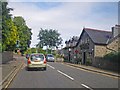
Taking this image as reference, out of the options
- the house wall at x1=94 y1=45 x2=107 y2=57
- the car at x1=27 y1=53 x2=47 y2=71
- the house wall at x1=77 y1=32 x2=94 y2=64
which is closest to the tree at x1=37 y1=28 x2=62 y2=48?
the house wall at x1=77 y1=32 x2=94 y2=64

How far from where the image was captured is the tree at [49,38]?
142 metres

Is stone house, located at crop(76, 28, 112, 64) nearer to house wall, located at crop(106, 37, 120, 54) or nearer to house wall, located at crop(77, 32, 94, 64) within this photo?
house wall, located at crop(77, 32, 94, 64)

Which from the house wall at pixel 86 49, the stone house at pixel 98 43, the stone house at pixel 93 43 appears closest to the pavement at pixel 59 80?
the stone house at pixel 98 43

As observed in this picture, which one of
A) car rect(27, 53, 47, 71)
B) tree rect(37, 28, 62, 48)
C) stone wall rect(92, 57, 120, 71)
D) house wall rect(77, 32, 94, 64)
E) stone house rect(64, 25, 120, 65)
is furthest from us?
tree rect(37, 28, 62, 48)

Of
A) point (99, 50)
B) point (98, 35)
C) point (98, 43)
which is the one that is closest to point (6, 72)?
point (99, 50)

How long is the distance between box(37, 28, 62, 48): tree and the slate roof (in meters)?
82.6

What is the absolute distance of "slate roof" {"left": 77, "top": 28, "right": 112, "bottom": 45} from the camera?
5525cm

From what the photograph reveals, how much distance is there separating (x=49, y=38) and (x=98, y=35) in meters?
86.9

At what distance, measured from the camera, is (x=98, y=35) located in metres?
57.6

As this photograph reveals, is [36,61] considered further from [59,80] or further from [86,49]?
[86,49]

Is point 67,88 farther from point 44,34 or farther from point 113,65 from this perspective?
point 44,34

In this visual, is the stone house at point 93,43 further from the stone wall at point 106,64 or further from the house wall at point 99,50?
the stone wall at point 106,64

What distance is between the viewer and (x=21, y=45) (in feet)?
260

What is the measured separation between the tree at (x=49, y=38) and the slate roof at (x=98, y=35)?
82.6m
